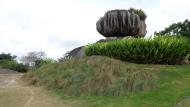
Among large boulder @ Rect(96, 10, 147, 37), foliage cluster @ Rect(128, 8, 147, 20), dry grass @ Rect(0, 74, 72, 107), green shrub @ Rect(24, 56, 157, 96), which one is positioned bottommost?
dry grass @ Rect(0, 74, 72, 107)

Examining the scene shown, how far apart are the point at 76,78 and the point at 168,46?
5735mm

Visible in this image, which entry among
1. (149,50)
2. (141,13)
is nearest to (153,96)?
(149,50)

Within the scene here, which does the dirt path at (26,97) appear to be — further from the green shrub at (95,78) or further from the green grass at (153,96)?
the green shrub at (95,78)

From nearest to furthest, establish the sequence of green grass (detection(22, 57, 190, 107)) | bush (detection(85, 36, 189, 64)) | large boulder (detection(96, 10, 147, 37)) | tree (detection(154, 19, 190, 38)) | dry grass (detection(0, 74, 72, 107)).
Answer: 1. green grass (detection(22, 57, 190, 107))
2. dry grass (detection(0, 74, 72, 107))
3. bush (detection(85, 36, 189, 64))
4. large boulder (detection(96, 10, 147, 37))
5. tree (detection(154, 19, 190, 38))

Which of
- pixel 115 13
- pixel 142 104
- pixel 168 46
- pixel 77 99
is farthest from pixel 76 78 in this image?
pixel 115 13

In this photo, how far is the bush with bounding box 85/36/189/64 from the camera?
21.0m

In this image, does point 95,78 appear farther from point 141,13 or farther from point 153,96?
point 141,13

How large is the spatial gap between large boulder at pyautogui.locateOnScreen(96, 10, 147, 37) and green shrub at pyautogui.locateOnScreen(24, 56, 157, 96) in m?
8.62

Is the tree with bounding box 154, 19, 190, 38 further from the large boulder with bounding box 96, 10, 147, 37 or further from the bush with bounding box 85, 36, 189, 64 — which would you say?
the bush with bounding box 85, 36, 189, 64

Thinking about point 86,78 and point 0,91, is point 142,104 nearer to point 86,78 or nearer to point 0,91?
point 86,78

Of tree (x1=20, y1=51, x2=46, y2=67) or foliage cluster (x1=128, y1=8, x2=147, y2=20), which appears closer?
foliage cluster (x1=128, y1=8, x2=147, y2=20)

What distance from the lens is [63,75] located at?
701 inches

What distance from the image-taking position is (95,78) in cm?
1670

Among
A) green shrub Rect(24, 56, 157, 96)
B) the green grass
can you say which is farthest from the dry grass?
green shrub Rect(24, 56, 157, 96)
